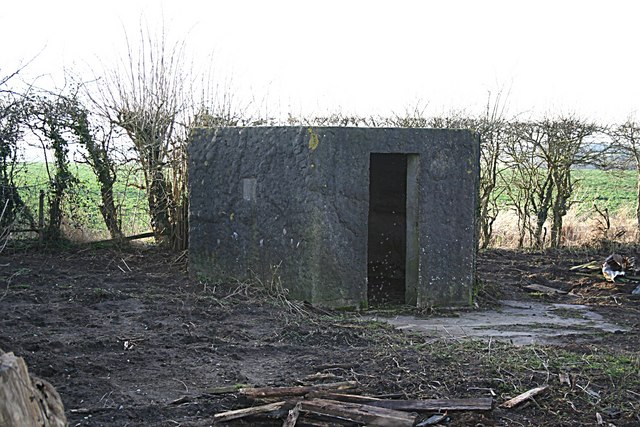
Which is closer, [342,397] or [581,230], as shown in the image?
[342,397]

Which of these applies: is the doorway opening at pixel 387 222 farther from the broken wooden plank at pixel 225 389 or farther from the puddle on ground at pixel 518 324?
the broken wooden plank at pixel 225 389

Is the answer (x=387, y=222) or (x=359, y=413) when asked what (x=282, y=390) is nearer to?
(x=359, y=413)

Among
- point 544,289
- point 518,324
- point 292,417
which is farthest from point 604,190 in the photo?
point 292,417

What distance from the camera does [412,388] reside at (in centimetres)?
527

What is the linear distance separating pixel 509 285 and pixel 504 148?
3.39 m

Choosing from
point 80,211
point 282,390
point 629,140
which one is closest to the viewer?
point 282,390

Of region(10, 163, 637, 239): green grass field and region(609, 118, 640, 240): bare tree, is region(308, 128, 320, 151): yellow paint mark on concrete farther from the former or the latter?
region(609, 118, 640, 240): bare tree

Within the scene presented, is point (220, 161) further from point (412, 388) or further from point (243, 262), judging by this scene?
point (412, 388)

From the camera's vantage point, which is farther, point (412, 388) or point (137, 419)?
point (412, 388)

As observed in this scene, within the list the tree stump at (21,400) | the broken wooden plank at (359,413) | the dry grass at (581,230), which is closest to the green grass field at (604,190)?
the dry grass at (581,230)

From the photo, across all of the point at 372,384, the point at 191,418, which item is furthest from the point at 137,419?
the point at 372,384

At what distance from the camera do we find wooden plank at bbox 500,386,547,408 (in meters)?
4.97

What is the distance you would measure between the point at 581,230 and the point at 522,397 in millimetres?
9258

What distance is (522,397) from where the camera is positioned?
16.6ft
